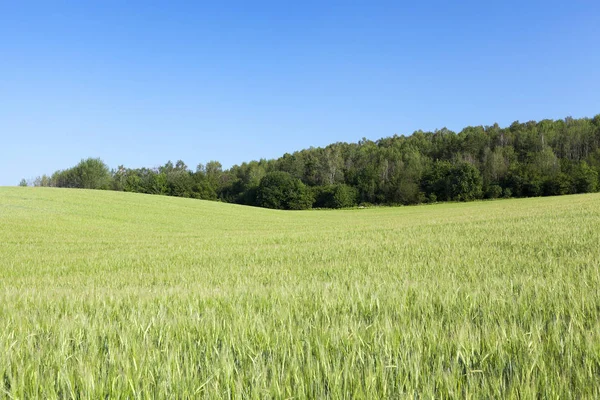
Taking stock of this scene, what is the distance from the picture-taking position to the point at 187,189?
101562 mm

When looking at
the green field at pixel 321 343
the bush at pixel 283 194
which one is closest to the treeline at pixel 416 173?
the bush at pixel 283 194

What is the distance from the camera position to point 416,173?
305ft

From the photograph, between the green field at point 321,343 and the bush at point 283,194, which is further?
the bush at point 283,194

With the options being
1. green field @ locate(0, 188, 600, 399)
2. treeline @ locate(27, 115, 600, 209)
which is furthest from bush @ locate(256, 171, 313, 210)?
green field @ locate(0, 188, 600, 399)

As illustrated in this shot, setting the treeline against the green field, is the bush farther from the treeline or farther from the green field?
the green field

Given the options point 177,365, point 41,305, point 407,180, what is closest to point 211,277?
point 41,305

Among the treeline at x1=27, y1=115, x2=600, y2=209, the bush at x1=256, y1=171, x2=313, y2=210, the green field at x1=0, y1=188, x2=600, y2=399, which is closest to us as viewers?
the green field at x1=0, y1=188, x2=600, y2=399

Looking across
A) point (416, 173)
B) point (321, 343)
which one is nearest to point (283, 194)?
point (416, 173)

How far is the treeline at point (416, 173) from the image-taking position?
82375mm

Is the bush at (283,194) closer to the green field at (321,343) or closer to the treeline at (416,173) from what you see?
the treeline at (416,173)

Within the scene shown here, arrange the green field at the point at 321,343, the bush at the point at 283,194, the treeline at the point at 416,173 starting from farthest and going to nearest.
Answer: the bush at the point at 283,194 < the treeline at the point at 416,173 < the green field at the point at 321,343

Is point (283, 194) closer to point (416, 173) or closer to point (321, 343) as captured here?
point (416, 173)

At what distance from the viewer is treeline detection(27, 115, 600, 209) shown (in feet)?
270

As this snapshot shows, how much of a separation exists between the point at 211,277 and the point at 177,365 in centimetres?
516
